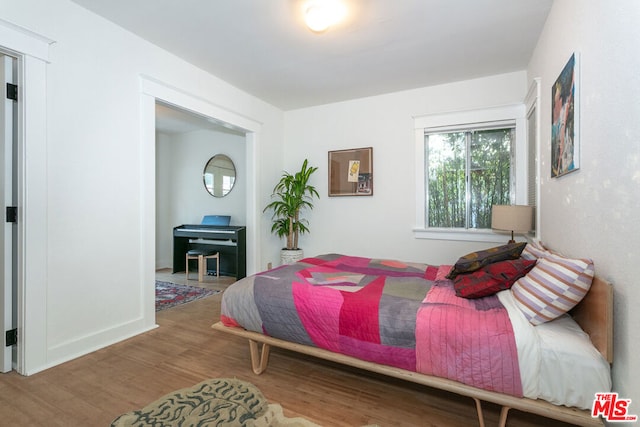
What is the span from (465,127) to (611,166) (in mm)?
2506

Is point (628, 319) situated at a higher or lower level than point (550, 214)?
lower

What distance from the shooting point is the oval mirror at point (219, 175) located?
5328mm

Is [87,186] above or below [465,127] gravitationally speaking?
below

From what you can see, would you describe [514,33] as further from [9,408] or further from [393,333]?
[9,408]

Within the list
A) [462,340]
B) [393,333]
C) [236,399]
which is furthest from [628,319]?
[236,399]

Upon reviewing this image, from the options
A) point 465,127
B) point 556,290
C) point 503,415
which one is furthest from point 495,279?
point 465,127

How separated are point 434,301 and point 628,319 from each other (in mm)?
786

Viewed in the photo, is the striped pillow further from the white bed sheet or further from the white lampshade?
the white lampshade

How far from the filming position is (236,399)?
1.71 meters

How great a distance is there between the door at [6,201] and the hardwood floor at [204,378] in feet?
1.02

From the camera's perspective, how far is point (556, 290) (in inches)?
54.3

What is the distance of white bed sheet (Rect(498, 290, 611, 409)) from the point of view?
1.19 meters

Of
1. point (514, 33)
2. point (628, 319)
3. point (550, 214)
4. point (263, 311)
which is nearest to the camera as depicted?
point (628, 319)

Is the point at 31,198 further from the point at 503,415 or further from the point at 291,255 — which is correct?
the point at 503,415
